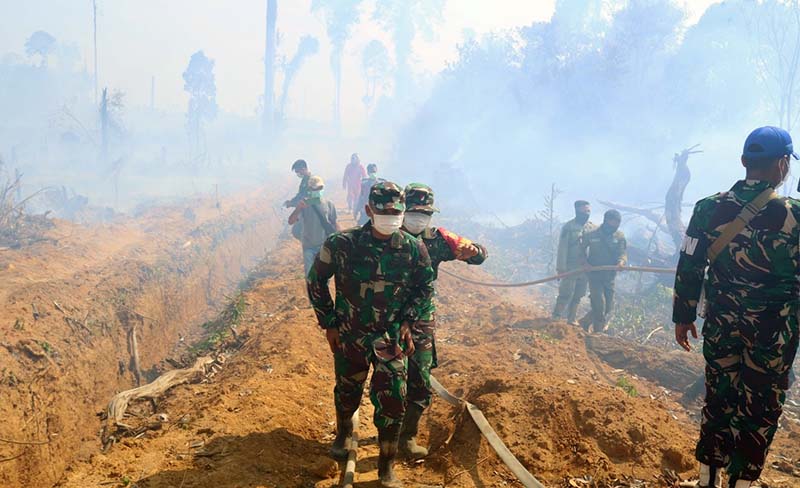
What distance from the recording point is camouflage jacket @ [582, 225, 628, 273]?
32.2 feet

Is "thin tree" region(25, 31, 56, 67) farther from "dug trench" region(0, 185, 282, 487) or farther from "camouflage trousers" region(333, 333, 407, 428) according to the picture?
"camouflage trousers" region(333, 333, 407, 428)

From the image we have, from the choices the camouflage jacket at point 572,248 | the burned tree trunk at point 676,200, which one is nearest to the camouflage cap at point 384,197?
the camouflage jacket at point 572,248

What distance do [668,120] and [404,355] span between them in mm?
26847

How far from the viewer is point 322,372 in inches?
246

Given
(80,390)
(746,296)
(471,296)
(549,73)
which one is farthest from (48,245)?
(549,73)

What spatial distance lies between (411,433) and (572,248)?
690cm

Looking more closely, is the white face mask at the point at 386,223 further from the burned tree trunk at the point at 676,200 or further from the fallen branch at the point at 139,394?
the burned tree trunk at the point at 676,200

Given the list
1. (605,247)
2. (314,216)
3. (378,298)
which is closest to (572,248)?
(605,247)

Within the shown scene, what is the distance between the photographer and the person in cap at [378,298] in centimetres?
346

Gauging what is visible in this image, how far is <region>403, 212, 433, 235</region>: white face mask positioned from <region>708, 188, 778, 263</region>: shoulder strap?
1948 millimetres

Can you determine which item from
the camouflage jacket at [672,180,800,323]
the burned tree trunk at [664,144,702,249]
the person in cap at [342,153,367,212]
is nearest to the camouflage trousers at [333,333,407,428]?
the camouflage jacket at [672,180,800,323]

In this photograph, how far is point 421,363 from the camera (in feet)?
12.8

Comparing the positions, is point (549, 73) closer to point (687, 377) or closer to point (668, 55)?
point (668, 55)

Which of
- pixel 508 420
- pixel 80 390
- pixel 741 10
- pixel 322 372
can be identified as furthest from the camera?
pixel 741 10
